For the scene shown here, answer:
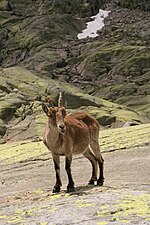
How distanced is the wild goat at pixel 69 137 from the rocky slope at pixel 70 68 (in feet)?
132

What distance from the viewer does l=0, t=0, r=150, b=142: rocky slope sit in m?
72.1

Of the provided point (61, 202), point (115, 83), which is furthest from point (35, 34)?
point (61, 202)

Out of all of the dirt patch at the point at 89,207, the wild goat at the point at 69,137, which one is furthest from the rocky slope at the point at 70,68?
the dirt patch at the point at 89,207

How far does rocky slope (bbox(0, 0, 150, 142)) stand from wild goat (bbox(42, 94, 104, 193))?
40.1 metres

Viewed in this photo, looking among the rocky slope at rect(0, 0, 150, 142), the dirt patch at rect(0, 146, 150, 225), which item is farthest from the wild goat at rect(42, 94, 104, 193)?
the rocky slope at rect(0, 0, 150, 142)

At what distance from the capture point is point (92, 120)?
18.0 metres

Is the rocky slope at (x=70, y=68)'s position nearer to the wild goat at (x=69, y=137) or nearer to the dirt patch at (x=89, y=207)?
the wild goat at (x=69, y=137)

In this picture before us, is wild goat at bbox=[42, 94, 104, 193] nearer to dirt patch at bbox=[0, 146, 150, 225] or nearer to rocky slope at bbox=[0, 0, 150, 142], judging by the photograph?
dirt patch at bbox=[0, 146, 150, 225]

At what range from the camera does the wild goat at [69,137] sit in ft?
48.6

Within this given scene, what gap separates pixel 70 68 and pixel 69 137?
139 metres

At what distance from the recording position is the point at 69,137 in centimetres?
1546

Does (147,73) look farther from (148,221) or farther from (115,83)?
(148,221)

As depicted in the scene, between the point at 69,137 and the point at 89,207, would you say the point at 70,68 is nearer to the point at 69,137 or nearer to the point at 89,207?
the point at 69,137

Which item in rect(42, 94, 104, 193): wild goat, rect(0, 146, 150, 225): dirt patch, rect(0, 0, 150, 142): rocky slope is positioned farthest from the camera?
rect(0, 0, 150, 142): rocky slope
